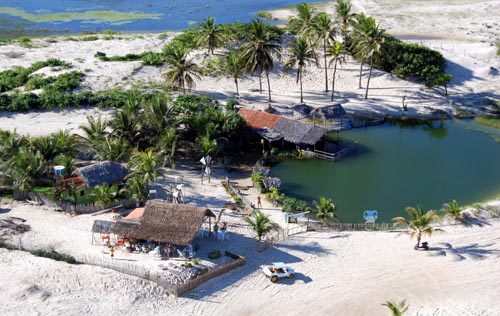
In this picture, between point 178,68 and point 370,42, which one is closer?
point 178,68

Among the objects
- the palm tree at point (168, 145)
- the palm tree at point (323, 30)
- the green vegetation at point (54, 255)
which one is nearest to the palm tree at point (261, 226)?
the green vegetation at point (54, 255)

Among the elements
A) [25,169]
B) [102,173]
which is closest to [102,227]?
[102,173]

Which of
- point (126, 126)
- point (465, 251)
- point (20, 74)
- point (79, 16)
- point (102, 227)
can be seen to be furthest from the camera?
point (79, 16)

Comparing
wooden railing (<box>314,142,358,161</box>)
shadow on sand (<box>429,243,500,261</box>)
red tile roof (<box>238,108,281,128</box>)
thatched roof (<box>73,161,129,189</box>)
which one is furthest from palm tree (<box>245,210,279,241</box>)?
red tile roof (<box>238,108,281,128</box>)

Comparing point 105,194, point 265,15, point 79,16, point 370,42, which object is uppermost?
point 265,15

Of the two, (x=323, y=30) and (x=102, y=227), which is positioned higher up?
(x=323, y=30)

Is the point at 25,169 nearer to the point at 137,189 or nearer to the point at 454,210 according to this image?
the point at 137,189
